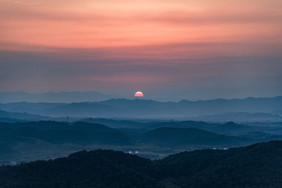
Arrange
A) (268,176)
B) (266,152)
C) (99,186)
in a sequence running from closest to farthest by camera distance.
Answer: (99,186) → (268,176) → (266,152)

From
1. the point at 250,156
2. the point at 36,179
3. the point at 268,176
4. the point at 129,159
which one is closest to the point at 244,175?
the point at 268,176

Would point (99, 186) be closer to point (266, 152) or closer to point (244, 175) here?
point (244, 175)

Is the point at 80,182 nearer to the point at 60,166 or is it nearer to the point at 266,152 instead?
the point at 60,166

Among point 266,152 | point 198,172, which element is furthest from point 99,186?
point 266,152

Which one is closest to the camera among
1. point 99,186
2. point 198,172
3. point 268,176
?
point 99,186

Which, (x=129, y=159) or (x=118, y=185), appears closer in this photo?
(x=118, y=185)

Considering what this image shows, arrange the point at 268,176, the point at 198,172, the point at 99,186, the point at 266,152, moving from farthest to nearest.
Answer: the point at 266,152
the point at 198,172
the point at 268,176
the point at 99,186
